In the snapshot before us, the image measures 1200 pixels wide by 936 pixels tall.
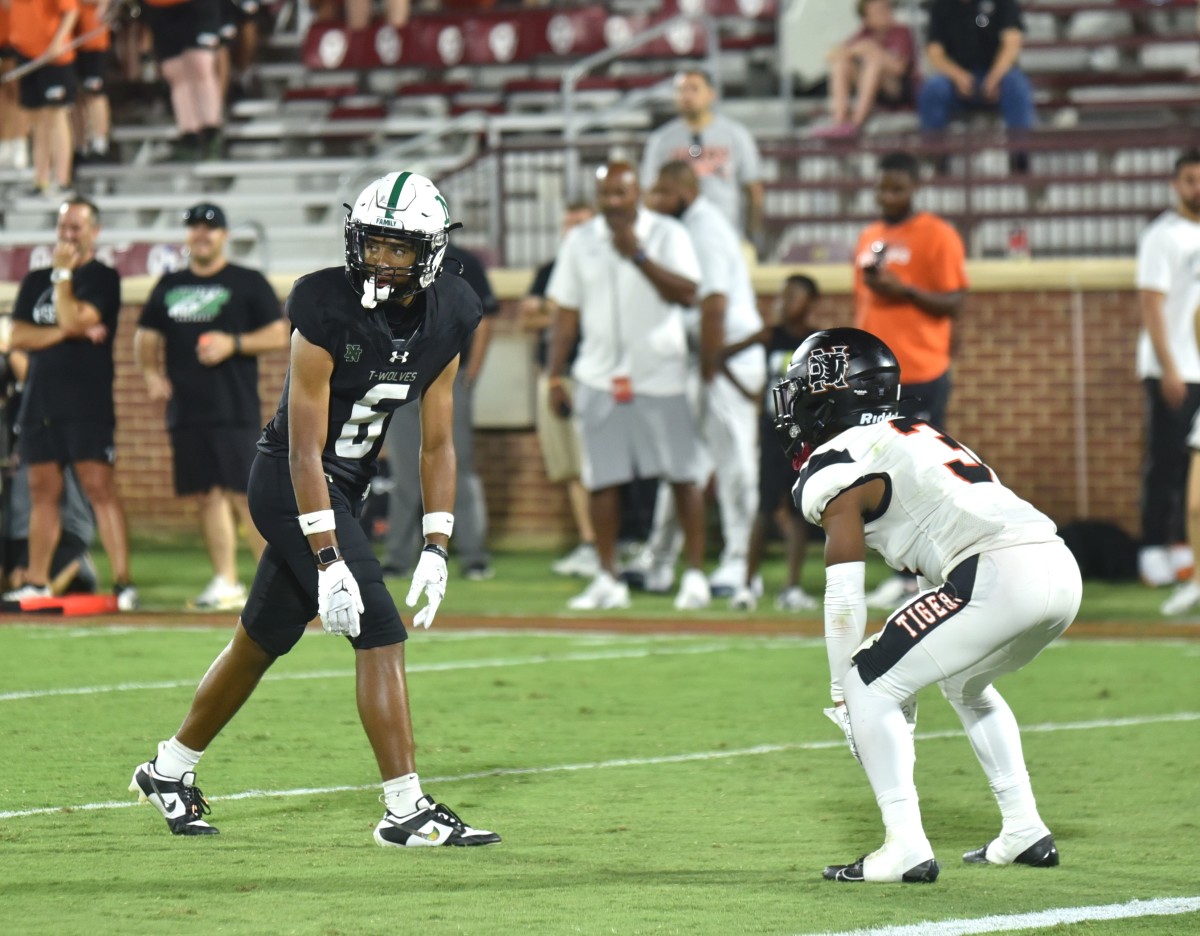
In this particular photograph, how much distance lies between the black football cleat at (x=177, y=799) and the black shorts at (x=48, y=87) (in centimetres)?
1477

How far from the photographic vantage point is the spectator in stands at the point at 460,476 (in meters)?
12.9

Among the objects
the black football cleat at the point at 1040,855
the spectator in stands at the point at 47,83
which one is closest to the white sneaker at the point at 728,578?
the black football cleat at the point at 1040,855

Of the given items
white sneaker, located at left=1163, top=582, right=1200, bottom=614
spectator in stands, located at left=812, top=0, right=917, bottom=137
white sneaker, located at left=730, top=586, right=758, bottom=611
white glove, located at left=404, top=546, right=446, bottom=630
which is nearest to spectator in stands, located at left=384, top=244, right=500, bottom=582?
white sneaker, located at left=730, top=586, right=758, bottom=611

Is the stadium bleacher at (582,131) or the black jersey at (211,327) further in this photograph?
the stadium bleacher at (582,131)

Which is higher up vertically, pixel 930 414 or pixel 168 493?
pixel 930 414

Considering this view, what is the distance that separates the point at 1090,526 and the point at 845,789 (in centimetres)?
708

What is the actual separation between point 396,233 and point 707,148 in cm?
883

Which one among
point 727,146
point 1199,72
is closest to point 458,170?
point 727,146

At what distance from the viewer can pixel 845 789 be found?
22.5ft

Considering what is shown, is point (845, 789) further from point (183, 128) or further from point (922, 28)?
point (183, 128)

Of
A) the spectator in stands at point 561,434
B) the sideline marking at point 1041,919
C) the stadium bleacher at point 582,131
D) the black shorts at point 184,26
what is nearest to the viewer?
the sideline marking at point 1041,919

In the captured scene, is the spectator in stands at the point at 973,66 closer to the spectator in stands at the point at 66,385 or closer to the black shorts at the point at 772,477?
the black shorts at the point at 772,477

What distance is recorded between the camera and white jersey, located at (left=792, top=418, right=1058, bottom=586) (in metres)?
5.52

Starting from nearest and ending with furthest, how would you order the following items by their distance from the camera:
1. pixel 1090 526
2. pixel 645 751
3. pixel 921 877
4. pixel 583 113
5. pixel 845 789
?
1. pixel 921 877
2. pixel 845 789
3. pixel 645 751
4. pixel 1090 526
5. pixel 583 113
